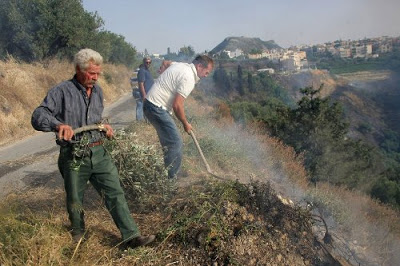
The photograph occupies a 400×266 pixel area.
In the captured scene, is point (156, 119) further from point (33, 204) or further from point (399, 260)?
point (399, 260)

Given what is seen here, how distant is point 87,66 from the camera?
279cm

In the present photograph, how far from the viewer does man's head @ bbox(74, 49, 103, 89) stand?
277cm

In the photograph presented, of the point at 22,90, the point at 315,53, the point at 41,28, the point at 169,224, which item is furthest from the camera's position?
the point at 315,53

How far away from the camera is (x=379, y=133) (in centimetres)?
5650

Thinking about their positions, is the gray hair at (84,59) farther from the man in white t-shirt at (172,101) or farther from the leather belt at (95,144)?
the man in white t-shirt at (172,101)

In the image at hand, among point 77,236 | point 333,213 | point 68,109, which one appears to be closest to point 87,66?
point 68,109

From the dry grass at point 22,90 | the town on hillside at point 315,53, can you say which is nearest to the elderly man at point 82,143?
the dry grass at point 22,90

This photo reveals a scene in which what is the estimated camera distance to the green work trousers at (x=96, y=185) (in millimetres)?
2871

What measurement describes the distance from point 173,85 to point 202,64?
0.41 meters

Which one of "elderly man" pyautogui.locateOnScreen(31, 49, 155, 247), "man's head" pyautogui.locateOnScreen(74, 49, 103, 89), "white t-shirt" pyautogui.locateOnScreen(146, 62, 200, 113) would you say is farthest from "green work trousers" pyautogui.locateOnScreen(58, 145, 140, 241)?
"white t-shirt" pyautogui.locateOnScreen(146, 62, 200, 113)

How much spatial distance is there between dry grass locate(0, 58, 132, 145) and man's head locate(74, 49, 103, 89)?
8.73m

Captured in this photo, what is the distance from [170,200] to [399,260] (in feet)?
18.3

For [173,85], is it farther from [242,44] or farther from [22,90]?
[242,44]

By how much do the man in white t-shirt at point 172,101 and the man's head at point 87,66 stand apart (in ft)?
4.39
